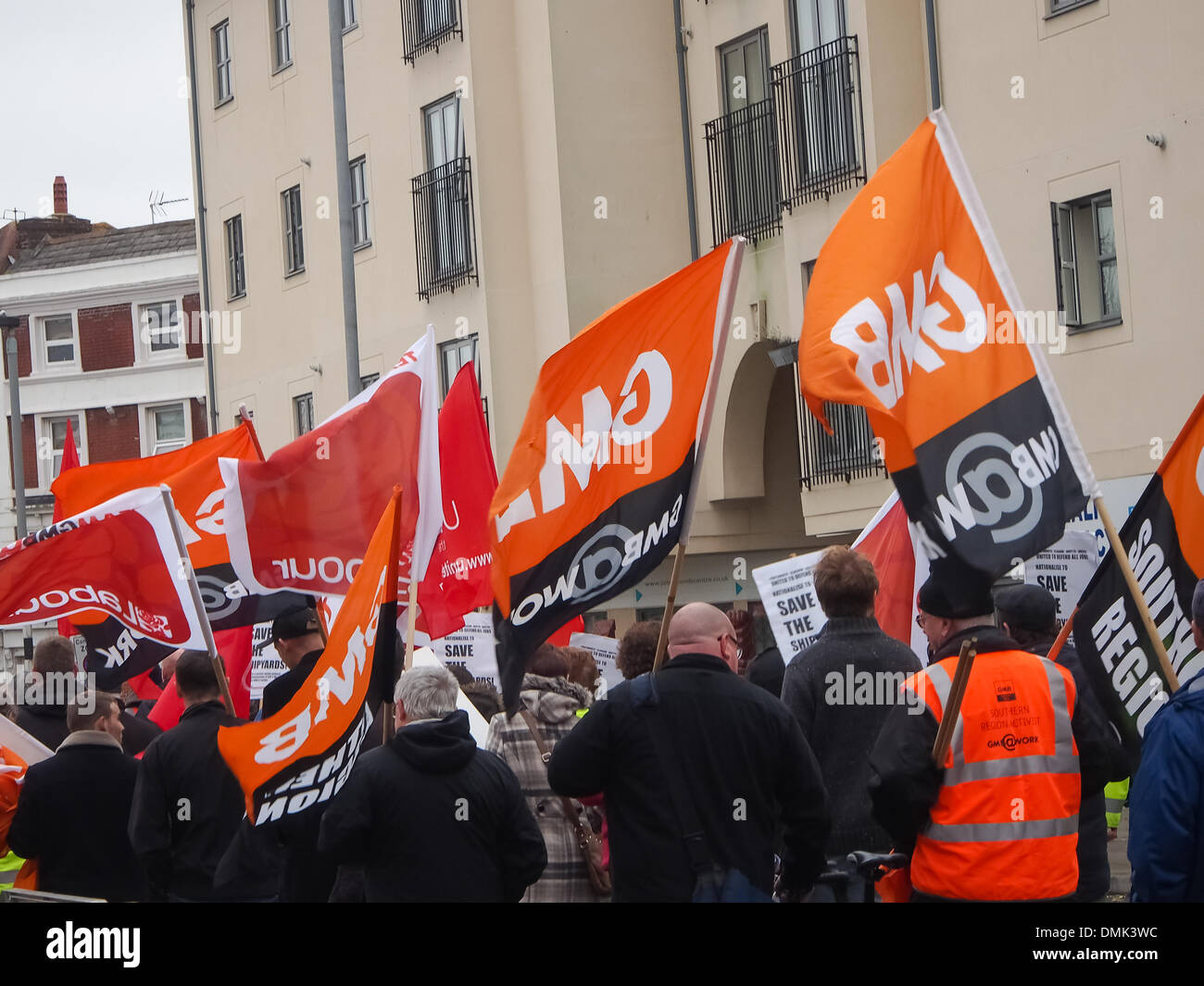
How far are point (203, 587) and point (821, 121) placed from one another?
38.6ft

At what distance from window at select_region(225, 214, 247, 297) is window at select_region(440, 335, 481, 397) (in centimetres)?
694

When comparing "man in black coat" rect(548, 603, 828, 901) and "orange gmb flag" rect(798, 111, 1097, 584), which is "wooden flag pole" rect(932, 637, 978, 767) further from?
"man in black coat" rect(548, 603, 828, 901)

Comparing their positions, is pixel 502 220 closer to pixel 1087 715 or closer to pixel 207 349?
pixel 207 349

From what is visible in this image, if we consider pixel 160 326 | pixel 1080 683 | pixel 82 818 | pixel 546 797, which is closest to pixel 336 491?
pixel 82 818

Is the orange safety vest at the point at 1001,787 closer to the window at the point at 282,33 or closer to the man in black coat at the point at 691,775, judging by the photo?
the man in black coat at the point at 691,775

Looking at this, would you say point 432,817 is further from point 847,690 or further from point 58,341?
point 58,341

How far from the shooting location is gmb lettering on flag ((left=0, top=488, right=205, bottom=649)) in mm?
9688

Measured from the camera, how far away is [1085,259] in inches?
675

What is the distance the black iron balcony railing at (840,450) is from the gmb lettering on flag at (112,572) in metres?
11.1

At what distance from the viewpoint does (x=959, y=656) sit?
552 cm

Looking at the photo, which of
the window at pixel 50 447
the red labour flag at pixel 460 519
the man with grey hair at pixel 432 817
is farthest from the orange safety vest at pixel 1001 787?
the window at pixel 50 447

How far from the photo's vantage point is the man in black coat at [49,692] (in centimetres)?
876

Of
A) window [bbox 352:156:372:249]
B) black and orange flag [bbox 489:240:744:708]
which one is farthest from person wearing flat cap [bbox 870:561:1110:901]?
window [bbox 352:156:372:249]

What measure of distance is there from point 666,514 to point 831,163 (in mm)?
14360
